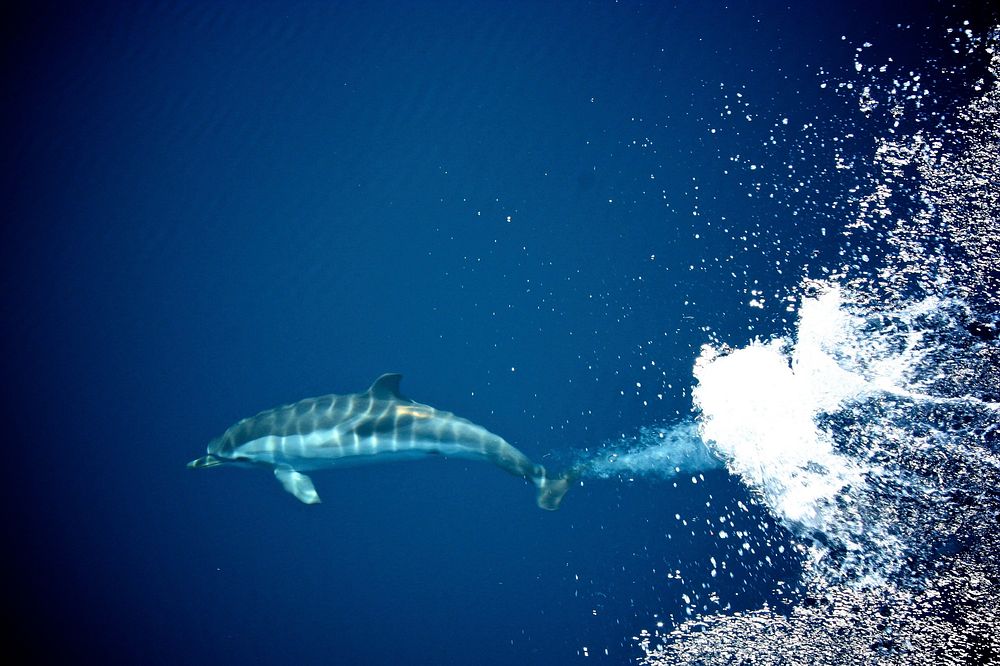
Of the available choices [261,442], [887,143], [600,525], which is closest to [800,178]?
[887,143]

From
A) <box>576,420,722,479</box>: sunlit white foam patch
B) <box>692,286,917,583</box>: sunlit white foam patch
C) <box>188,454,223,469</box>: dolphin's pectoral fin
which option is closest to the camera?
<box>692,286,917,583</box>: sunlit white foam patch

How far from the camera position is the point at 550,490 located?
7832 mm

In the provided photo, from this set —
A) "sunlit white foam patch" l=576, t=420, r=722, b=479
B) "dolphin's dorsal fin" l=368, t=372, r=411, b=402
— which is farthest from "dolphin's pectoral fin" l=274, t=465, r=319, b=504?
"sunlit white foam patch" l=576, t=420, r=722, b=479

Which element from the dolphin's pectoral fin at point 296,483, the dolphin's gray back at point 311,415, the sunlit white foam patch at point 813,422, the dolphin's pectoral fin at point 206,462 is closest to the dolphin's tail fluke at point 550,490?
the sunlit white foam patch at point 813,422

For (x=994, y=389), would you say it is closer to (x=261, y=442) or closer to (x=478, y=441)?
(x=478, y=441)

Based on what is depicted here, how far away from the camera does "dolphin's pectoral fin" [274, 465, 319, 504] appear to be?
28.1 feet

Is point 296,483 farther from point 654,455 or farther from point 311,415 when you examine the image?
point 654,455

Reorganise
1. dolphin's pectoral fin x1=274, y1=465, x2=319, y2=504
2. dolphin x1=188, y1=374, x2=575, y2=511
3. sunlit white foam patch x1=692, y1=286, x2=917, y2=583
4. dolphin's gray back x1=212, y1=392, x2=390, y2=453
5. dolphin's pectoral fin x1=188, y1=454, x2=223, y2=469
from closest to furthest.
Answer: sunlit white foam patch x1=692, y1=286, x2=917, y2=583 < dolphin x1=188, y1=374, x2=575, y2=511 < dolphin's gray back x1=212, y1=392, x2=390, y2=453 < dolphin's pectoral fin x1=274, y1=465, x2=319, y2=504 < dolphin's pectoral fin x1=188, y1=454, x2=223, y2=469

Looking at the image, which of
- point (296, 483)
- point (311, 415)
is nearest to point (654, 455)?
point (311, 415)

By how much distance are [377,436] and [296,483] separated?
6.43 ft

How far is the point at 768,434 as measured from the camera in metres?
6.93

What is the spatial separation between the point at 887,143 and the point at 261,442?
37.9 feet

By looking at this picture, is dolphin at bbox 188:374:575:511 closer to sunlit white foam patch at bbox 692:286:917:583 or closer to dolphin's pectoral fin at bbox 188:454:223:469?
dolphin's pectoral fin at bbox 188:454:223:469

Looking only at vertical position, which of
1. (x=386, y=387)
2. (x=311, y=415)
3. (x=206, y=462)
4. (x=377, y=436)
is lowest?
(x=206, y=462)
